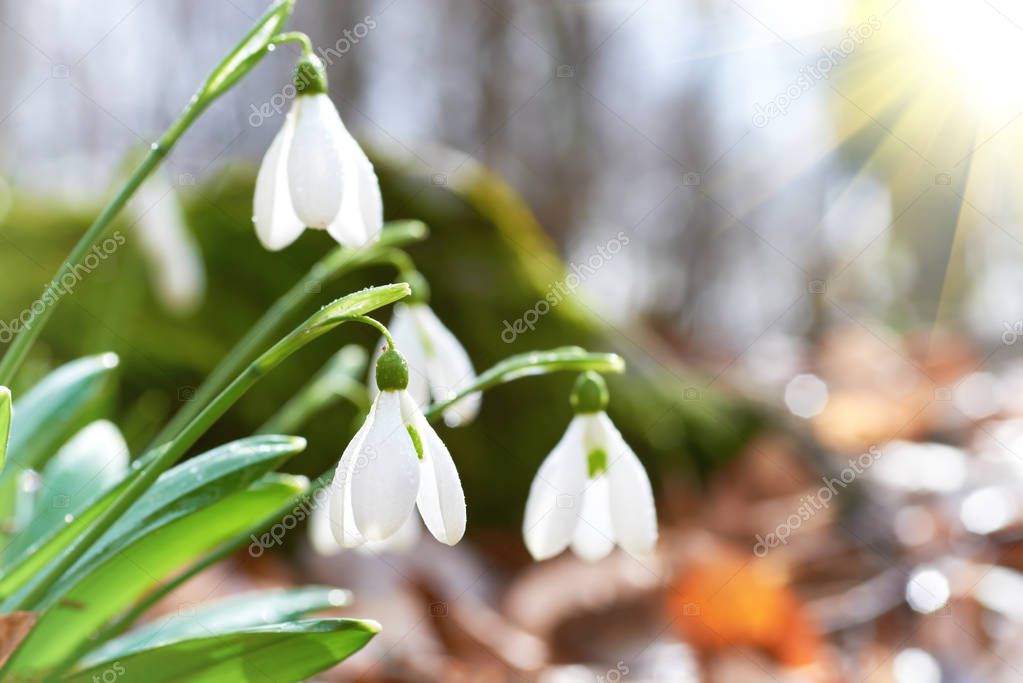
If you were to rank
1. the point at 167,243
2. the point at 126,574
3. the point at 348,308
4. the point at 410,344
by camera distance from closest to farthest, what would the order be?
the point at 348,308 < the point at 126,574 < the point at 410,344 < the point at 167,243

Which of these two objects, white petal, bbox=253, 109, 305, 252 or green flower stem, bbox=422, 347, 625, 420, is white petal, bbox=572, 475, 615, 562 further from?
white petal, bbox=253, 109, 305, 252

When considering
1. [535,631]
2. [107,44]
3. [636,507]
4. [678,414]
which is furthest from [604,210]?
[636,507]

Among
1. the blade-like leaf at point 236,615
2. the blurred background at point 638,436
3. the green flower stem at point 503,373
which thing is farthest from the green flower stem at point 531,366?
the blurred background at point 638,436

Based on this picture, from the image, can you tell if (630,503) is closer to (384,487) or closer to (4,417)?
(384,487)

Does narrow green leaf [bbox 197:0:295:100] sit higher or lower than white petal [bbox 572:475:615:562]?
higher

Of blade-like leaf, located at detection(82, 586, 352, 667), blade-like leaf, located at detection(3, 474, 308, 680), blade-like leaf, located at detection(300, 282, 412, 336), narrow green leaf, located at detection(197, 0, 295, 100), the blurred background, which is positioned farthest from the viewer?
the blurred background

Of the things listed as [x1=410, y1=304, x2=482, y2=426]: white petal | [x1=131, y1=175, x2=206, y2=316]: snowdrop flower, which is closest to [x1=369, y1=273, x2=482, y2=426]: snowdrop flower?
[x1=410, y1=304, x2=482, y2=426]: white petal

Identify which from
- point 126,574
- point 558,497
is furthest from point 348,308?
point 126,574
